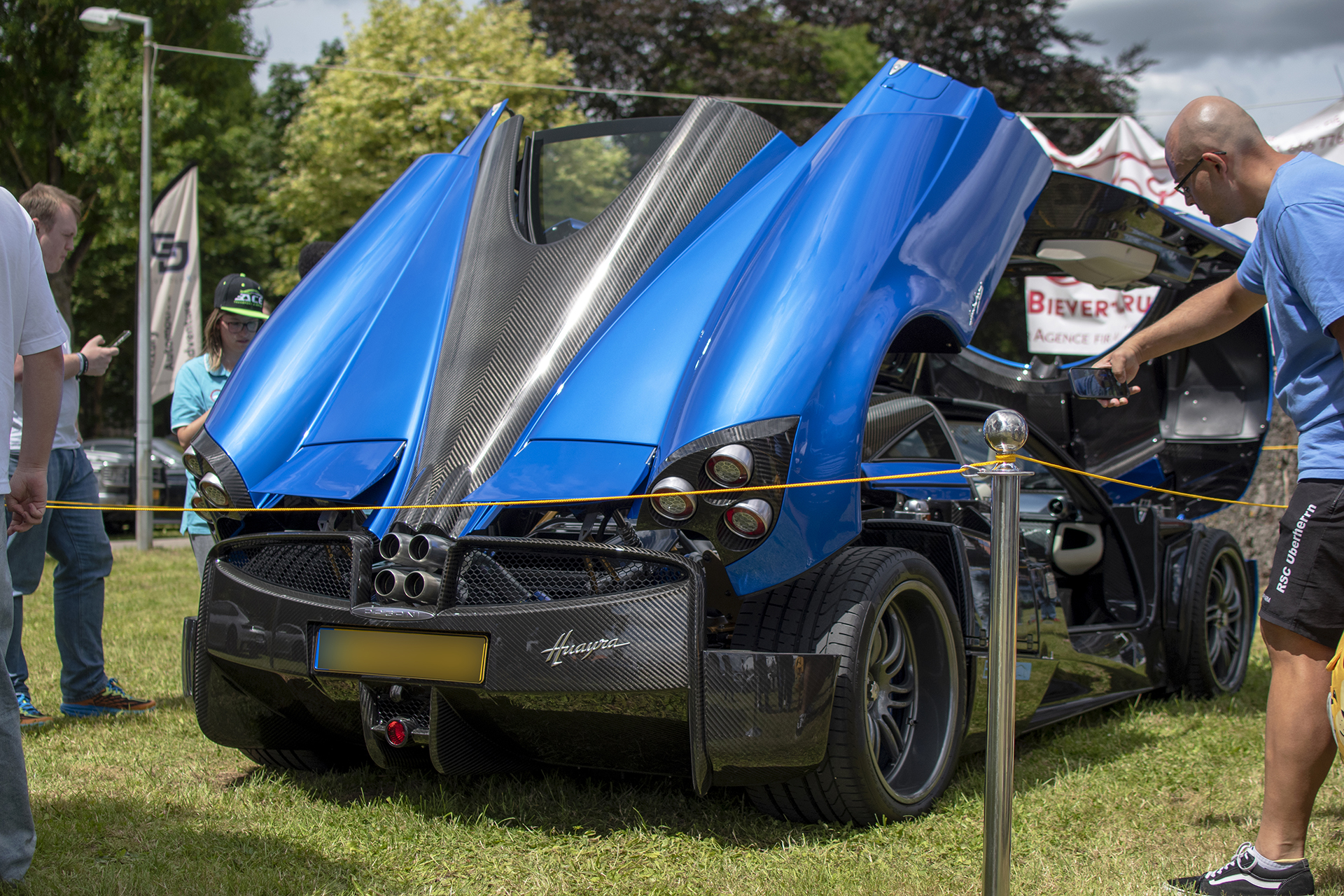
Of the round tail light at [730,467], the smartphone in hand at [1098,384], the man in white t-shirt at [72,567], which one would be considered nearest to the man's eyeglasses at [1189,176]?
the smartphone in hand at [1098,384]

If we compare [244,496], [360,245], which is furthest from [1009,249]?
[244,496]

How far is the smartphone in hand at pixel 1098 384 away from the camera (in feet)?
11.1

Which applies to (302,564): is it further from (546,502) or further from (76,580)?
(76,580)

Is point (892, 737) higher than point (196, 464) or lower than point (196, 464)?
lower

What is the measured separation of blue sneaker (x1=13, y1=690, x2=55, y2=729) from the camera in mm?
4531

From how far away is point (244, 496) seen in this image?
327 centimetres

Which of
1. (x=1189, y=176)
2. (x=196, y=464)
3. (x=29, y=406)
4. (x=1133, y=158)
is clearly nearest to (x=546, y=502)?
(x=196, y=464)

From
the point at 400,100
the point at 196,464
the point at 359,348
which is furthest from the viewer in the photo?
the point at 400,100

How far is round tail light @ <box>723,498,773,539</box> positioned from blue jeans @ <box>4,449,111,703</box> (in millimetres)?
3139

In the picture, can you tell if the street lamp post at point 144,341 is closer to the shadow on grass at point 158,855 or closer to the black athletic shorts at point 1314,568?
the shadow on grass at point 158,855

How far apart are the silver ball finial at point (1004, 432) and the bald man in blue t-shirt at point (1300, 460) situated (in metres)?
0.78

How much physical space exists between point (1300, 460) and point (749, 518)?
1344 mm

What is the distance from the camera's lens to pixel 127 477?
643 inches

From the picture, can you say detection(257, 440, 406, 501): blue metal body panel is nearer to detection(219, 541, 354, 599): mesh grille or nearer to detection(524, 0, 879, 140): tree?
detection(219, 541, 354, 599): mesh grille
